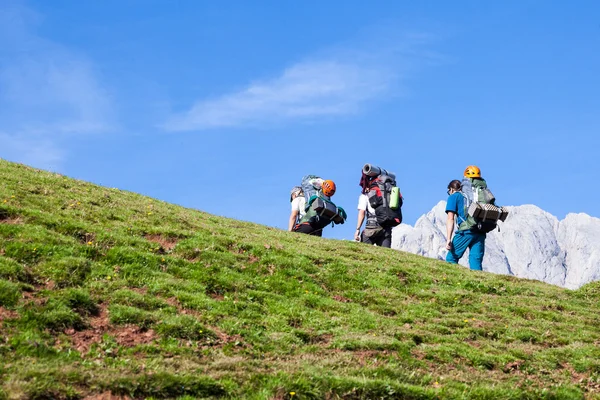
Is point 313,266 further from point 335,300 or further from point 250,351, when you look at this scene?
point 250,351

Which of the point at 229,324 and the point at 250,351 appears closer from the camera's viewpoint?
the point at 250,351

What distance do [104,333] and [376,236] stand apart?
17915mm

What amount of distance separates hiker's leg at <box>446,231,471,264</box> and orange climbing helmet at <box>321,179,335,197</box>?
581cm

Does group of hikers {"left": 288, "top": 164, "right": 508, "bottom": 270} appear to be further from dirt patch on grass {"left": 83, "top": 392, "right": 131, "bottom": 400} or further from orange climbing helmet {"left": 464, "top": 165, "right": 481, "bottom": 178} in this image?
dirt patch on grass {"left": 83, "top": 392, "right": 131, "bottom": 400}

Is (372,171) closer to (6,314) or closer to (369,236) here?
(369,236)

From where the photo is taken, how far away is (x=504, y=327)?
66.6ft

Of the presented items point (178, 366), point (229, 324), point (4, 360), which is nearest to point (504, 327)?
point (229, 324)

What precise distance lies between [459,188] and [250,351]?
54.0ft

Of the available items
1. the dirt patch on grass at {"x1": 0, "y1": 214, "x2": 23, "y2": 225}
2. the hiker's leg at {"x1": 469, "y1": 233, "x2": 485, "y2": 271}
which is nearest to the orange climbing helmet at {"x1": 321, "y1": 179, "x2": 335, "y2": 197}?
the hiker's leg at {"x1": 469, "y1": 233, "x2": 485, "y2": 271}

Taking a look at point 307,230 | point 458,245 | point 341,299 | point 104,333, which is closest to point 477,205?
point 458,245

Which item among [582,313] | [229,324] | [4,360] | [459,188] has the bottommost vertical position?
[4,360]

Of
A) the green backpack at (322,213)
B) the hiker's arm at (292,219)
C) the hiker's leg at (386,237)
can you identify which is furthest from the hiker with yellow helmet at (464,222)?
the hiker's arm at (292,219)

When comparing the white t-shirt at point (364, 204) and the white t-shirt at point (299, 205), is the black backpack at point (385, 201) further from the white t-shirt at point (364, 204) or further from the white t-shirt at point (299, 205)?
the white t-shirt at point (299, 205)

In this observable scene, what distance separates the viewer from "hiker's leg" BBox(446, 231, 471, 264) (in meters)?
29.4
